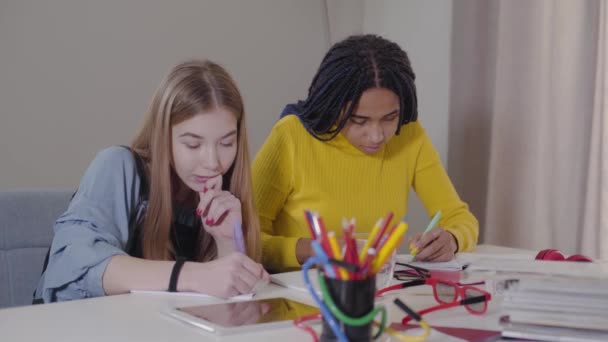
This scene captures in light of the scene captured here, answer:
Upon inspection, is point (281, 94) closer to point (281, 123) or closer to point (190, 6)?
point (190, 6)

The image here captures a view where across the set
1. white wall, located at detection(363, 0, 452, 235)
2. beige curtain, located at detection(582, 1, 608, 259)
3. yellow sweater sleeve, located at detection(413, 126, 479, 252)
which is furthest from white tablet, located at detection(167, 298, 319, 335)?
white wall, located at detection(363, 0, 452, 235)

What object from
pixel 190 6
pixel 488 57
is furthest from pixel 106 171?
pixel 488 57

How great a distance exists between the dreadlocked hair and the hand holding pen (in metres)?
0.36

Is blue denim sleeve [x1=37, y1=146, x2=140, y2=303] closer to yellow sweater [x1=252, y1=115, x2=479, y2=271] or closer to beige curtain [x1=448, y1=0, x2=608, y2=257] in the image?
yellow sweater [x1=252, y1=115, x2=479, y2=271]

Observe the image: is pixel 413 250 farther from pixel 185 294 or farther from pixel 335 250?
pixel 335 250

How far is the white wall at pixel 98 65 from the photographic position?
2.05 meters

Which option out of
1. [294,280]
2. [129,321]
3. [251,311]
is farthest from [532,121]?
[129,321]

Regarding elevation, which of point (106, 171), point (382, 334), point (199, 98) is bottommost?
point (382, 334)

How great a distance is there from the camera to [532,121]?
→ 2.10 metres

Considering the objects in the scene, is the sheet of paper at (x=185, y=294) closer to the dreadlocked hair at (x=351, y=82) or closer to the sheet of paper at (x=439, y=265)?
the sheet of paper at (x=439, y=265)

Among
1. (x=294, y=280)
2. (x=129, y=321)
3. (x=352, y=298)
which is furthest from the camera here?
(x=294, y=280)

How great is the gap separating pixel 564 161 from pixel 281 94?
1.04 metres

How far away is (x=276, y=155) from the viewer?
1.75 m

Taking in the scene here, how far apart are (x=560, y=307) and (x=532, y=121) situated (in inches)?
54.0
